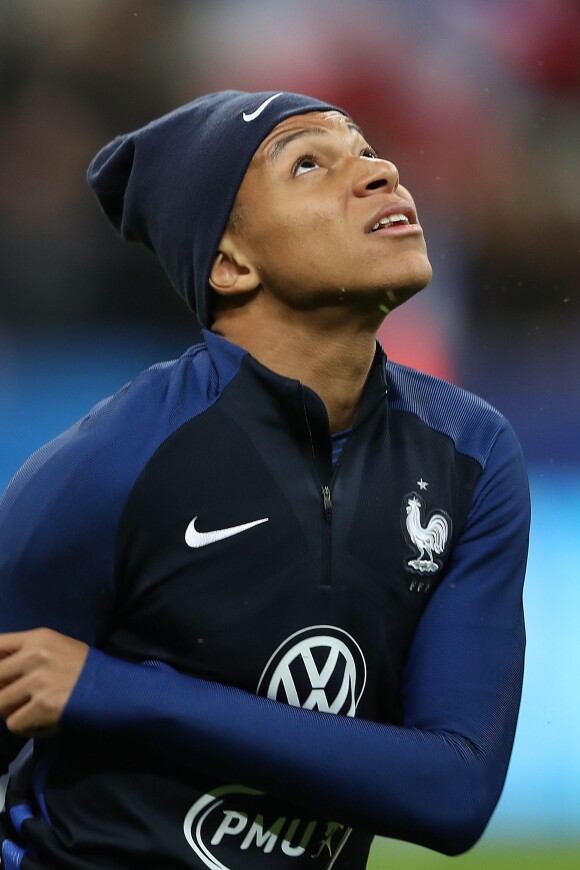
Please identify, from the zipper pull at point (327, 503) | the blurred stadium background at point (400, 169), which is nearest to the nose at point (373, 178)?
the zipper pull at point (327, 503)

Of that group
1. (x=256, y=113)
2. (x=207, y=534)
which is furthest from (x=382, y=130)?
(x=207, y=534)

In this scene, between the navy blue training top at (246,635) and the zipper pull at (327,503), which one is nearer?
the navy blue training top at (246,635)

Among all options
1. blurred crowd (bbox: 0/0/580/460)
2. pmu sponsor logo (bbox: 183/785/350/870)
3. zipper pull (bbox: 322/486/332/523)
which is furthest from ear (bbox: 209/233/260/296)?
blurred crowd (bbox: 0/0/580/460)

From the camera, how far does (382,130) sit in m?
4.28

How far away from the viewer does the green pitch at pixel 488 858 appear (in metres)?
3.29

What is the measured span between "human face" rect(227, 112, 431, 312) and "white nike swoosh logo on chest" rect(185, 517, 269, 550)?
374 mm

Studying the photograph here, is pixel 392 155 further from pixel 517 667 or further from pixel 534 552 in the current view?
pixel 517 667

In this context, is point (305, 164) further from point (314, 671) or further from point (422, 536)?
point (314, 671)

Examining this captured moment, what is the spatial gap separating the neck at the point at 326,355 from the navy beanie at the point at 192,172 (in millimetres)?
179

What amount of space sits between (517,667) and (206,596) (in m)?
0.49

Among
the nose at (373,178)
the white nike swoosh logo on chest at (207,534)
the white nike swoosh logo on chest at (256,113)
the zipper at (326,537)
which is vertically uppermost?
the white nike swoosh logo on chest at (256,113)

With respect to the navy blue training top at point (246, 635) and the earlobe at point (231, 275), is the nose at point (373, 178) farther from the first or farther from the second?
the navy blue training top at point (246, 635)

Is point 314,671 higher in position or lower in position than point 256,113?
lower

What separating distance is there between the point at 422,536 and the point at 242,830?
0.50 m
